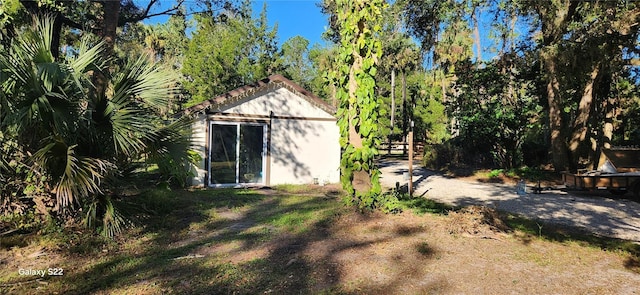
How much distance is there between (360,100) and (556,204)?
20.3 feet

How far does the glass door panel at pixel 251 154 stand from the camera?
35.7 feet

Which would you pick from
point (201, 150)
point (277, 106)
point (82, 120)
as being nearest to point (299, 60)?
point (277, 106)

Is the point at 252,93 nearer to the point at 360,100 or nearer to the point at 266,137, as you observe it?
the point at 266,137

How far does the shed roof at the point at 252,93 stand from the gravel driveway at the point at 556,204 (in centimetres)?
380

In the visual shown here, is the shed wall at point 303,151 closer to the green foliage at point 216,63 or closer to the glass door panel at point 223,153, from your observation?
the glass door panel at point 223,153

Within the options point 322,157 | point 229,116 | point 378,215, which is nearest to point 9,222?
point 378,215

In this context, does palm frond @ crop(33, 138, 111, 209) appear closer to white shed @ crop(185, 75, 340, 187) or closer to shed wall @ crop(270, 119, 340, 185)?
white shed @ crop(185, 75, 340, 187)

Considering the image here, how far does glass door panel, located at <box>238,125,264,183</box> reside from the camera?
10.9m

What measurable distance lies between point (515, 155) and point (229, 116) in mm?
12456

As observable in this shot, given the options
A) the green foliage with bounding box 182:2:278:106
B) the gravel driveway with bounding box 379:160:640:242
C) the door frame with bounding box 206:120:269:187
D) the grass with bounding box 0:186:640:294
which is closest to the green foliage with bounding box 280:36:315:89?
the green foliage with bounding box 182:2:278:106

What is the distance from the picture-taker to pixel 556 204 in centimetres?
880

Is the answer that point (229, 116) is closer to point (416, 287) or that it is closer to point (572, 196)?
point (416, 287)

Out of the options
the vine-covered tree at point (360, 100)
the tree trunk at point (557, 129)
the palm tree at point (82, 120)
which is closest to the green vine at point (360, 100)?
the vine-covered tree at point (360, 100)

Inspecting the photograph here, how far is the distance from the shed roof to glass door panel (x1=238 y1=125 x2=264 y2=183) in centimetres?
95
